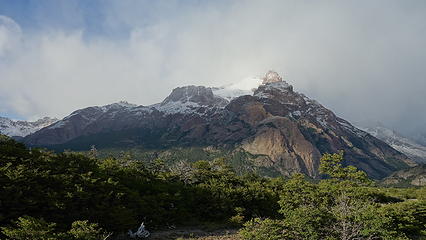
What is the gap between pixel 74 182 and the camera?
3925 centimetres

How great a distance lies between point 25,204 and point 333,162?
4572cm

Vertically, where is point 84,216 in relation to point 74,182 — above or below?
below

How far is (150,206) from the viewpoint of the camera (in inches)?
1946

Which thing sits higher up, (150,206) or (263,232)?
(150,206)

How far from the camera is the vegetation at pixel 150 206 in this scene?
32031mm

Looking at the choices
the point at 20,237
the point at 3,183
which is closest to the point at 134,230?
the point at 3,183

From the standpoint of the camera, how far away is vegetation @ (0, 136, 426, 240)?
1261 inches

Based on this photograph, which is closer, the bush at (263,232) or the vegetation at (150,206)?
the bush at (263,232)

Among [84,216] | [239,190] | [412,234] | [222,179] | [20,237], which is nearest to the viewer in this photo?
[20,237]

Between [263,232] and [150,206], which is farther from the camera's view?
[150,206]

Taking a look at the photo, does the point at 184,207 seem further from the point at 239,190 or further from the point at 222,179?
the point at 222,179

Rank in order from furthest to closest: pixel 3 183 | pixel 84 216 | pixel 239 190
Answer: pixel 239 190, pixel 84 216, pixel 3 183

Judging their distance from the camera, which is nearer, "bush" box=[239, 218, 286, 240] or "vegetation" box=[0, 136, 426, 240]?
"bush" box=[239, 218, 286, 240]

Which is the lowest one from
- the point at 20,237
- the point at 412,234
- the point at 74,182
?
the point at 412,234
